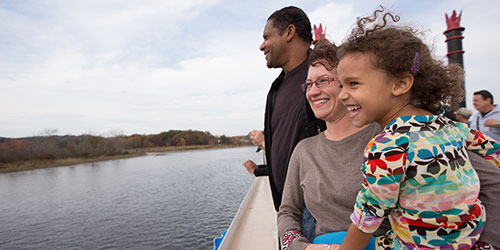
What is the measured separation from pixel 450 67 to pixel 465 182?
365 millimetres

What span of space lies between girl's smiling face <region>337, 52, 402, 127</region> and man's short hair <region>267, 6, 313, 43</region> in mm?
1015

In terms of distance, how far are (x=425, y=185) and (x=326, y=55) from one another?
68 cm

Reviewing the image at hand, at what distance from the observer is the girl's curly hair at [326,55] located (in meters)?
1.19

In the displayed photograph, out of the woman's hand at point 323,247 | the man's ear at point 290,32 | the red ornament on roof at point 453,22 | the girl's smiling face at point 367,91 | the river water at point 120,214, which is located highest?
the red ornament on roof at point 453,22

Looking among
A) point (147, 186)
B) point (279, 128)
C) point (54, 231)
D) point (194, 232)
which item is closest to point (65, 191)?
point (147, 186)

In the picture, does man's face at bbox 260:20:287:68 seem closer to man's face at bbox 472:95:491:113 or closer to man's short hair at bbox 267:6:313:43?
man's short hair at bbox 267:6:313:43

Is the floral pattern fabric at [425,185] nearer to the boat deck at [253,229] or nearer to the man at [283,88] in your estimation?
the man at [283,88]

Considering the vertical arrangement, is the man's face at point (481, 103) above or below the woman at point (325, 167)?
above

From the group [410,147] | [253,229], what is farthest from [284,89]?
[253,229]

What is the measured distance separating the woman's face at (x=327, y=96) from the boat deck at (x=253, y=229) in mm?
3041

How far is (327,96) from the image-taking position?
1.19 meters

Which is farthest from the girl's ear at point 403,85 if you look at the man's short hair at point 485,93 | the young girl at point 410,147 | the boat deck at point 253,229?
the man's short hair at point 485,93

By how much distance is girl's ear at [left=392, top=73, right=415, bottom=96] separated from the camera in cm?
78

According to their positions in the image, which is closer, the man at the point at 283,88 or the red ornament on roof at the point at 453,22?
the man at the point at 283,88
